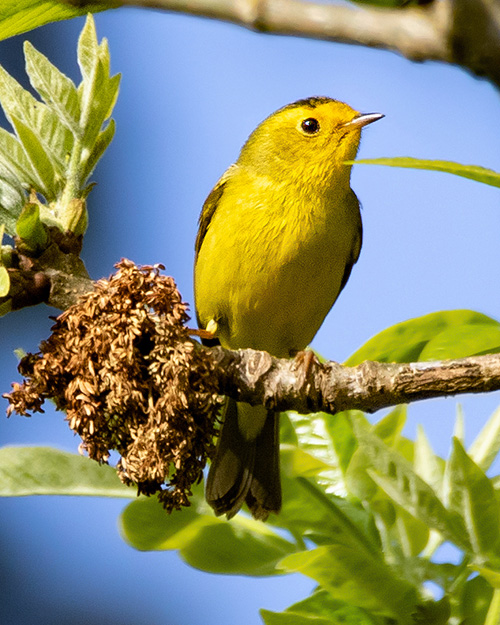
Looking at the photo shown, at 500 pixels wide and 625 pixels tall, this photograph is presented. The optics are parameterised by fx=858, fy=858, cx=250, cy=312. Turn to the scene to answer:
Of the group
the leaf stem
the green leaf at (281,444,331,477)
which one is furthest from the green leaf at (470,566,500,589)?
the green leaf at (281,444,331,477)

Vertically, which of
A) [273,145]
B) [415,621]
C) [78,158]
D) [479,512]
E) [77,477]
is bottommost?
[415,621]

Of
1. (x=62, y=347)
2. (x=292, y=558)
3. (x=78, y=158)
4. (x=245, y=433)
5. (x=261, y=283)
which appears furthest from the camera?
(x=245, y=433)

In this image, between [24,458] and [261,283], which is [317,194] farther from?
[24,458]

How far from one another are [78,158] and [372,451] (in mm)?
1034

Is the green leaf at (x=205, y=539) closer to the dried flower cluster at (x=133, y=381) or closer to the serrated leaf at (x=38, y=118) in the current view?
the dried flower cluster at (x=133, y=381)

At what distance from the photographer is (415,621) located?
6.35ft

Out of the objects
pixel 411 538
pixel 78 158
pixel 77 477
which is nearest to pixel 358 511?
pixel 411 538

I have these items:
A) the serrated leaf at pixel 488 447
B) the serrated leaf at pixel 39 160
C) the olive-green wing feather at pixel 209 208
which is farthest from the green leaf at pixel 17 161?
the olive-green wing feather at pixel 209 208

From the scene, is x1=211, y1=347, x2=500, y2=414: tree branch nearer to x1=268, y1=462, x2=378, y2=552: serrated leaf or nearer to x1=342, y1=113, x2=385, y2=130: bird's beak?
x1=268, y1=462, x2=378, y2=552: serrated leaf

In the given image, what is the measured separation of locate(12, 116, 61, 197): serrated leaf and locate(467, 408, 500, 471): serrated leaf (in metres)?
1.32

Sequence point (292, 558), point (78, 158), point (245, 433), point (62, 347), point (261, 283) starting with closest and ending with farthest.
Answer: point (292, 558)
point (62, 347)
point (78, 158)
point (261, 283)
point (245, 433)

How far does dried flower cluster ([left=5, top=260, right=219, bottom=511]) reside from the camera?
193 centimetres

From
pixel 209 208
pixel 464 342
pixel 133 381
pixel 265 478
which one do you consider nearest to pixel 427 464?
pixel 464 342

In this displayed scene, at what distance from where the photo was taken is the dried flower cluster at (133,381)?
1.93 m
